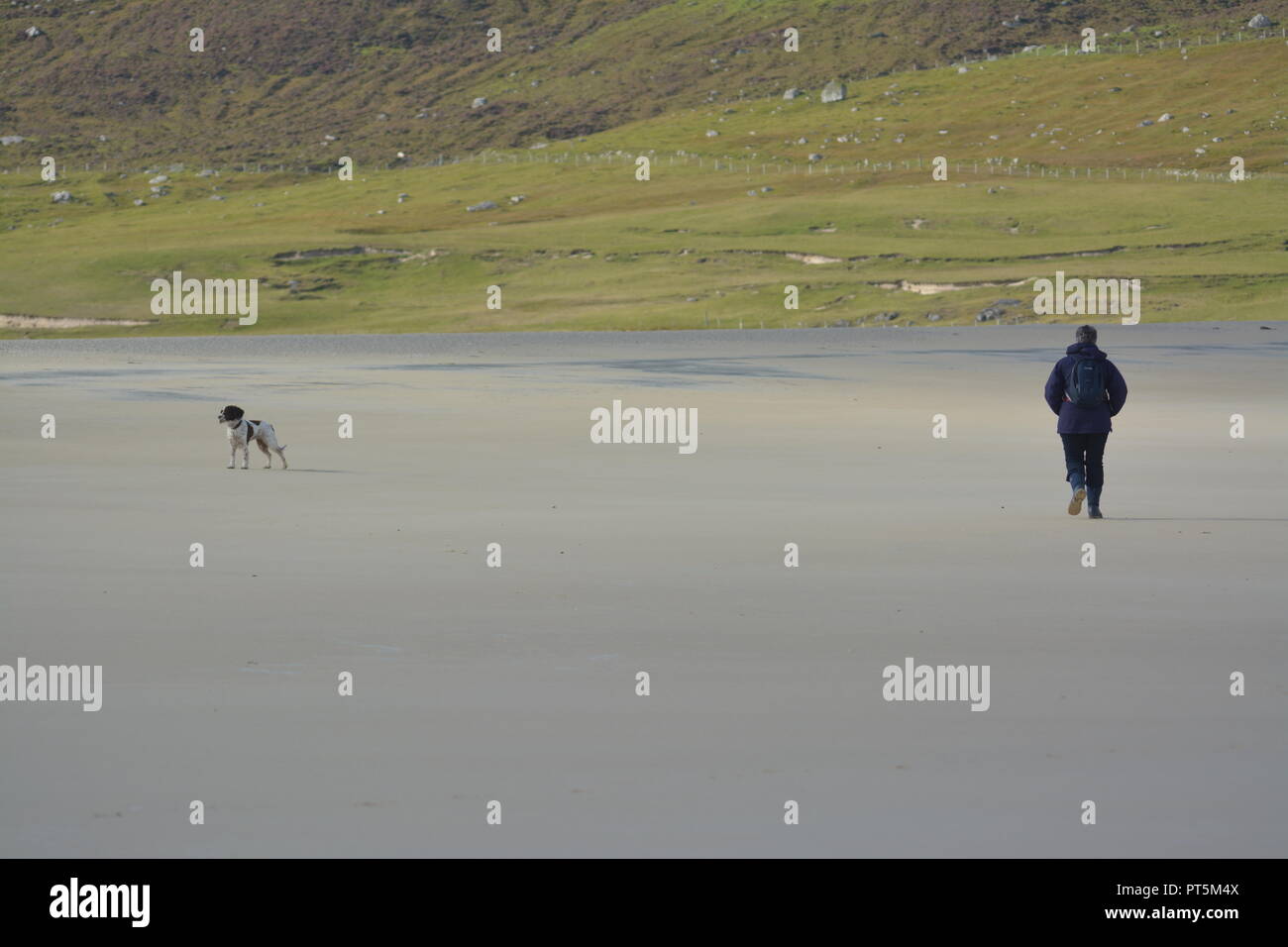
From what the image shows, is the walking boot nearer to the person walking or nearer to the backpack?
the person walking

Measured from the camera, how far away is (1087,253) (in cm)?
8575

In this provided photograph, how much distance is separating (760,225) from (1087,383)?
8174cm

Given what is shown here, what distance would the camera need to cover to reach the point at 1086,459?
60.7ft

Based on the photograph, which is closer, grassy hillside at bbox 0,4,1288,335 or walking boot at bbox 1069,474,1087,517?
walking boot at bbox 1069,474,1087,517

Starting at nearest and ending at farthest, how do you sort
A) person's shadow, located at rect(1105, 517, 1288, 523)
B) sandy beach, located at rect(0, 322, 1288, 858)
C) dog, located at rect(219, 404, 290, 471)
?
sandy beach, located at rect(0, 322, 1288, 858), person's shadow, located at rect(1105, 517, 1288, 523), dog, located at rect(219, 404, 290, 471)

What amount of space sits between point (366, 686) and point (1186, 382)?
3136 cm

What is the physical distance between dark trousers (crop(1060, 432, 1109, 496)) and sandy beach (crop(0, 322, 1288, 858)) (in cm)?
41

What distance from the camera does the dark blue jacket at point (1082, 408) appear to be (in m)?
18.3

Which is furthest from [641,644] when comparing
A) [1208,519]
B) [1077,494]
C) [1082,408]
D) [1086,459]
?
[1208,519]

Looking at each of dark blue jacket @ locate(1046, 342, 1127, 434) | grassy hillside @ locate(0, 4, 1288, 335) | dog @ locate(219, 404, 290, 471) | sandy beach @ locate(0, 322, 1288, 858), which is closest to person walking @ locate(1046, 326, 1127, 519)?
dark blue jacket @ locate(1046, 342, 1127, 434)

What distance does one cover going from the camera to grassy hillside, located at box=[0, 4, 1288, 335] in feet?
260

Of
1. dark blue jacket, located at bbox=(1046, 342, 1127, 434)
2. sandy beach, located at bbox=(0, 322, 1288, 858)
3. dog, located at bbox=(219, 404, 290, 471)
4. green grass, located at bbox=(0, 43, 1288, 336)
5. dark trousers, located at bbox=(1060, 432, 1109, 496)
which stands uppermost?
green grass, located at bbox=(0, 43, 1288, 336)
